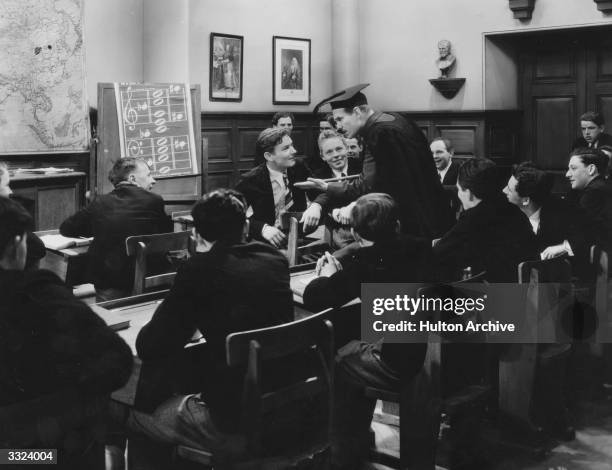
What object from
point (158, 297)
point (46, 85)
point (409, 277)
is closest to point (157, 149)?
point (46, 85)

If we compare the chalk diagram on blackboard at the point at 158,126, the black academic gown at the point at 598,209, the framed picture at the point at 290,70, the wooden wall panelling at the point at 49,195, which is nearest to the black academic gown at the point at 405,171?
the black academic gown at the point at 598,209

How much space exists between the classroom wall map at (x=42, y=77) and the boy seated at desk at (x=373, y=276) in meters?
4.79

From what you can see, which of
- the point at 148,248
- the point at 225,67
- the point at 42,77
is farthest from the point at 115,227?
the point at 225,67

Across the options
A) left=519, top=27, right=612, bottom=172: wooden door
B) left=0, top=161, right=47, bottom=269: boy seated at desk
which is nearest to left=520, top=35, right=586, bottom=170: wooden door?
left=519, top=27, right=612, bottom=172: wooden door

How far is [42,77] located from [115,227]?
352 cm

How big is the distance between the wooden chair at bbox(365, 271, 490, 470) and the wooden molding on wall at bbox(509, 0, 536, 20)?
5538mm

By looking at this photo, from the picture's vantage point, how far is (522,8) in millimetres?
7875

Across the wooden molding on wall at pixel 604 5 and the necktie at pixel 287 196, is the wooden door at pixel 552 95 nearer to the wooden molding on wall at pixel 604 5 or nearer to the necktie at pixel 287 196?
the wooden molding on wall at pixel 604 5

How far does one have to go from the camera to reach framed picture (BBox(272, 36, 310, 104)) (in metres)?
8.91

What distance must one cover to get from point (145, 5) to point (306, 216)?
4.94 meters

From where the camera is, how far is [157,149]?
7270 mm

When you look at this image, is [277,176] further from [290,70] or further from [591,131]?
[290,70]

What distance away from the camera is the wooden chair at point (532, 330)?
11.1ft

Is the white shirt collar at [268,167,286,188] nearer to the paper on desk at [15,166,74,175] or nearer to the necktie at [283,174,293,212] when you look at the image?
the necktie at [283,174,293,212]
